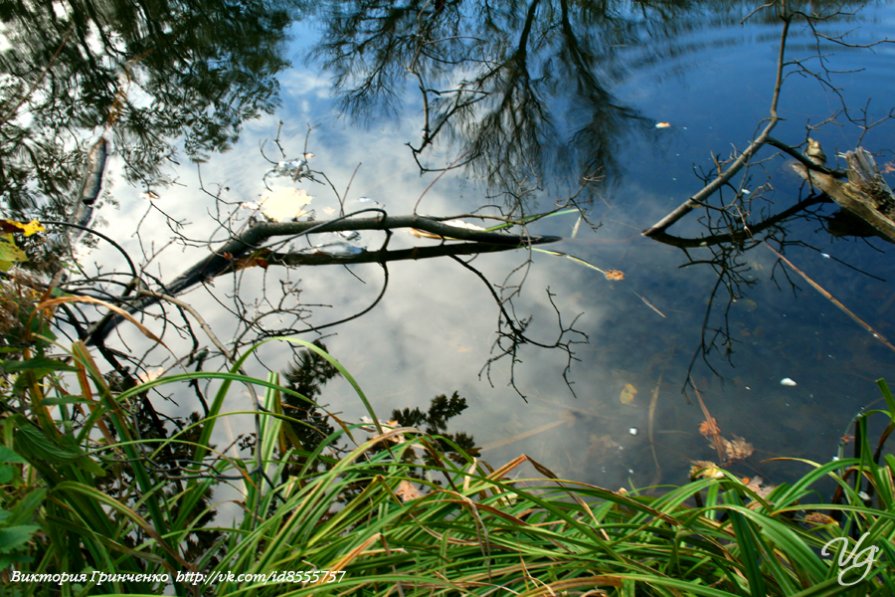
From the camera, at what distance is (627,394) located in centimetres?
278

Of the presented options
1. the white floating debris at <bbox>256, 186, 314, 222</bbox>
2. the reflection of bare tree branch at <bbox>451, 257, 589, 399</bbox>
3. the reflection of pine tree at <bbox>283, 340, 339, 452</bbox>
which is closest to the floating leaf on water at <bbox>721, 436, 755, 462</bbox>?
the reflection of bare tree branch at <bbox>451, 257, 589, 399</bbox>

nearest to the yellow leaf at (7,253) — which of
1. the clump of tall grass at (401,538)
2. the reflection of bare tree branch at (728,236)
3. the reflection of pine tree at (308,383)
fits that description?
the clump of tall grass at (401,538)

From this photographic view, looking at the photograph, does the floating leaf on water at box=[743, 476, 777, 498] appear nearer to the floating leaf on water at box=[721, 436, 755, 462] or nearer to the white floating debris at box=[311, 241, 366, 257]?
the floating leaf on water at box=[721, 436, 755, 462]

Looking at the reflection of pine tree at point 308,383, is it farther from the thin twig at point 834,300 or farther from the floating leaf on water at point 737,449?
the thin twig at point 834,300

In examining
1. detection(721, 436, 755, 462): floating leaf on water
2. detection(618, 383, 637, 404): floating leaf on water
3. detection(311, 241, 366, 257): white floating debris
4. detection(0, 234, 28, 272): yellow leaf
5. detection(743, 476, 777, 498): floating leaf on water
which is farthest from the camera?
detection(311, 241, 366, 257): white floating debris

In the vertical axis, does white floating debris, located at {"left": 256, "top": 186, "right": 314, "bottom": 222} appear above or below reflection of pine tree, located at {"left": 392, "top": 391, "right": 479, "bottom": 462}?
above

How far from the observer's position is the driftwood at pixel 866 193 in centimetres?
339

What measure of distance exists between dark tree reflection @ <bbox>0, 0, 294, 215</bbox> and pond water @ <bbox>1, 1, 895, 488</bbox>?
141 millimetres

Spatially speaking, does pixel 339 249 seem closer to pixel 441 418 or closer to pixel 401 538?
pixel 441 418

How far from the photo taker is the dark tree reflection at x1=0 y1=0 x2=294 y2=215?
423cm

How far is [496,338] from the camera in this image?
304 centimetres

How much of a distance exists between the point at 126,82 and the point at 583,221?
352 cm

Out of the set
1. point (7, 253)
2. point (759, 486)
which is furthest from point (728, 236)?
point (7, 253)

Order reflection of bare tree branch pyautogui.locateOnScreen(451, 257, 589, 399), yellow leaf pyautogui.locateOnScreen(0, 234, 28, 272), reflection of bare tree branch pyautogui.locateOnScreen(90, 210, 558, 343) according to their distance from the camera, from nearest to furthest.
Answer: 1. yellow leaf pyautogui.locateOnScreen(0, 234, 28, 272)
2. reflection of bare tree branch pyautogui.locateOnScreen(451, 257, 589, 399)
3. reflection of bare tree branch pyautogui.locateOnScreen(90, 210, 558, 343)
